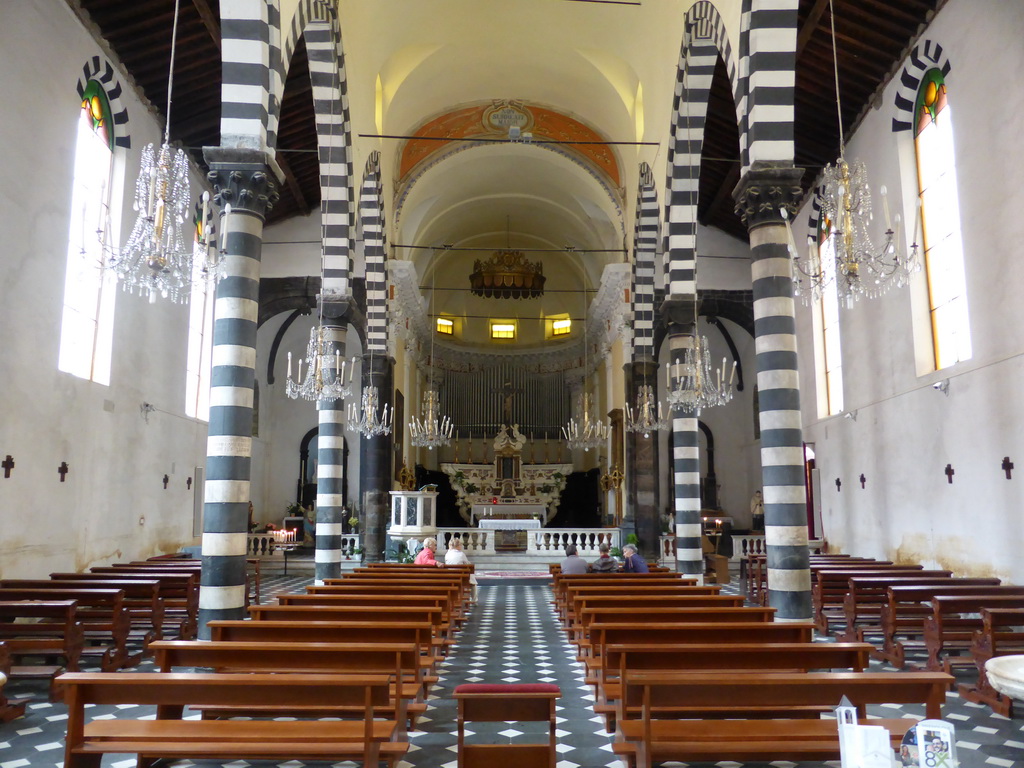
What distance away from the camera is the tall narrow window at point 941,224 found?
11.5 meters

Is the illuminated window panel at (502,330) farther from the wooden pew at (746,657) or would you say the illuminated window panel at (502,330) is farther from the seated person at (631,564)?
the wooden pew at (746,657)

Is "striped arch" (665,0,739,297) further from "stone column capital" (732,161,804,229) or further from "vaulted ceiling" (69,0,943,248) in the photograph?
"stone column capital" (732,161,804,229)

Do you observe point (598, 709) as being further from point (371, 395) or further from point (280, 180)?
point (371, 395)

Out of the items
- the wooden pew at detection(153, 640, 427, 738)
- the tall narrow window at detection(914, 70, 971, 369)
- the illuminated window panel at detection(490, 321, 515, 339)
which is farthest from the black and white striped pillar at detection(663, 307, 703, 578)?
the illuminated window panel at detection(490, 321, 515, 339)

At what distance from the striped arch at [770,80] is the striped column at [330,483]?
7.30m

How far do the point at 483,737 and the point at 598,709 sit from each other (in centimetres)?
86

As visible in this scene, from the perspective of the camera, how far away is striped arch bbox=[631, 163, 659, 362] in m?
17.6

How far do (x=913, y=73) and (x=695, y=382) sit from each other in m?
5.98

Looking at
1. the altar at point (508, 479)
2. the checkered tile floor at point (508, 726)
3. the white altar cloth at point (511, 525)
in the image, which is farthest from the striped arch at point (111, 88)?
the altar at point (508, 479)

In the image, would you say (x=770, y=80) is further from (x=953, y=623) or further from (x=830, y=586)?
(x=830, y=586)

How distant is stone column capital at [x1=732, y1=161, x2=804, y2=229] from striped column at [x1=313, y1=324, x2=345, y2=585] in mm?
7066

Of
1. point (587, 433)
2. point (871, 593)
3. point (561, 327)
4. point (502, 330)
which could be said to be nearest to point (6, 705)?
point (871, 593)

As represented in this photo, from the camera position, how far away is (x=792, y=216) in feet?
30.3

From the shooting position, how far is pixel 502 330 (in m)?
31.0
